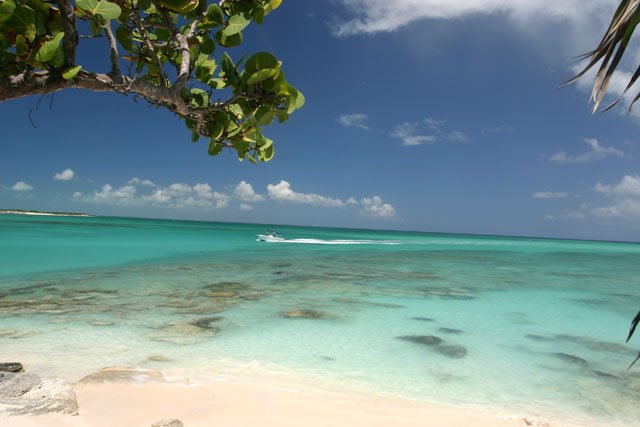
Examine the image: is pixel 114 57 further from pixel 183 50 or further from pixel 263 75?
pixel 263 75

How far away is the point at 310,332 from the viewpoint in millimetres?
6590

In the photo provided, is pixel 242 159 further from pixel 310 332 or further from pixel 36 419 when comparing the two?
pixel 310 332

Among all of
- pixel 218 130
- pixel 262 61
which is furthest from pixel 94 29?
pixel 262 61

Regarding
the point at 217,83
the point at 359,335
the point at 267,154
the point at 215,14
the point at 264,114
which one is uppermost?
the point at 215,14

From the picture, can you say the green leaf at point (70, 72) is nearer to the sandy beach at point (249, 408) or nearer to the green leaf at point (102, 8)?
the green leaf at point (102, 8)

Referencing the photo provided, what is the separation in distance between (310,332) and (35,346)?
380 cm

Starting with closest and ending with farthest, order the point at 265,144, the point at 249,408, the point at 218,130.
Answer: the point at 218,130 → the point at 265,144 → the point at 249,408

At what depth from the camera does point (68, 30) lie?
5.26 ft

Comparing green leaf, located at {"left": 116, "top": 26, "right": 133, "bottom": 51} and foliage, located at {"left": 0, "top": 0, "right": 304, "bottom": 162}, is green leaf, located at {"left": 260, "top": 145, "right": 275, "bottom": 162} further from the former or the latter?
green leaf, located at {"left": 116, "top": 26, "right": 133, "bottom": 51}

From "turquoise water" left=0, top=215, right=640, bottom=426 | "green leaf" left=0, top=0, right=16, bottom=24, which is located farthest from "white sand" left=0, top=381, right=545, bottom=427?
"green leaf" left=0, top=0, right=16, bottom=24

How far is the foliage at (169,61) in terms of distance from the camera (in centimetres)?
150

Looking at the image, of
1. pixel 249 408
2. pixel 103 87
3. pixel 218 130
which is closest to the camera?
pixel 103 87

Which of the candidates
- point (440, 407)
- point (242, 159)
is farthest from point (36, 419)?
point (440, 407)

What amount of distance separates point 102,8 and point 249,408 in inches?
130
